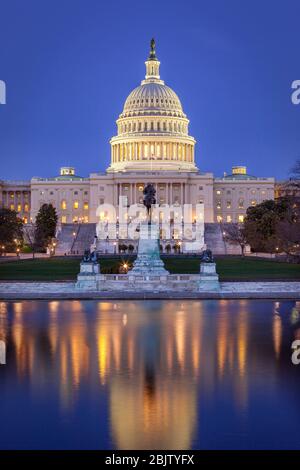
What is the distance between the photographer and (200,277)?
50125 millimetres

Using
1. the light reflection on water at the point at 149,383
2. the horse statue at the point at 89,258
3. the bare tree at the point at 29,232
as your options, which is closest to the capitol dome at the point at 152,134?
the bare tree at the point at 29,232

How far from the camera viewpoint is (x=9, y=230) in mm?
93250

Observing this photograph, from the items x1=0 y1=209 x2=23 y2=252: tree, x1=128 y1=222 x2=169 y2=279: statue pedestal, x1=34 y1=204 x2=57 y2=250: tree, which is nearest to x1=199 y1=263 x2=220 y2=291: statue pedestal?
x1=128 y1=222 x2=169 y2=279: statue pedestal

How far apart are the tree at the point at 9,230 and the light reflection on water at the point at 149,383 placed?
187 ft

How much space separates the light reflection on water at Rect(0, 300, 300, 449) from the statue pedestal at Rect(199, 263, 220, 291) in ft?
45.6

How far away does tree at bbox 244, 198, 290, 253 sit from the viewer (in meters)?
94.2

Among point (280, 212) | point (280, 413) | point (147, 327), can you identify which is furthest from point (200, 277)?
point (280, 212)

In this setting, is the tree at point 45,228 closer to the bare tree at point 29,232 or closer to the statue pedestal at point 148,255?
the bare tree at point 29,232

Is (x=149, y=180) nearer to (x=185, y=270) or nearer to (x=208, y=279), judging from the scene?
(x=185, y=270)

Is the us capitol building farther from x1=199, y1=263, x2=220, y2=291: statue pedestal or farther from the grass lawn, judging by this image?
x1=199, y1=263, x2=220, y2=291: statue pedestal

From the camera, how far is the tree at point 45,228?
4285 inches

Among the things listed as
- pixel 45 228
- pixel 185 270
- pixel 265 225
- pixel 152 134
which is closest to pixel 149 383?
pixel 185 270

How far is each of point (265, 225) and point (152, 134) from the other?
70362mm

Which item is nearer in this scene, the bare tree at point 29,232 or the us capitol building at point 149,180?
the bare tree at point 29,232
